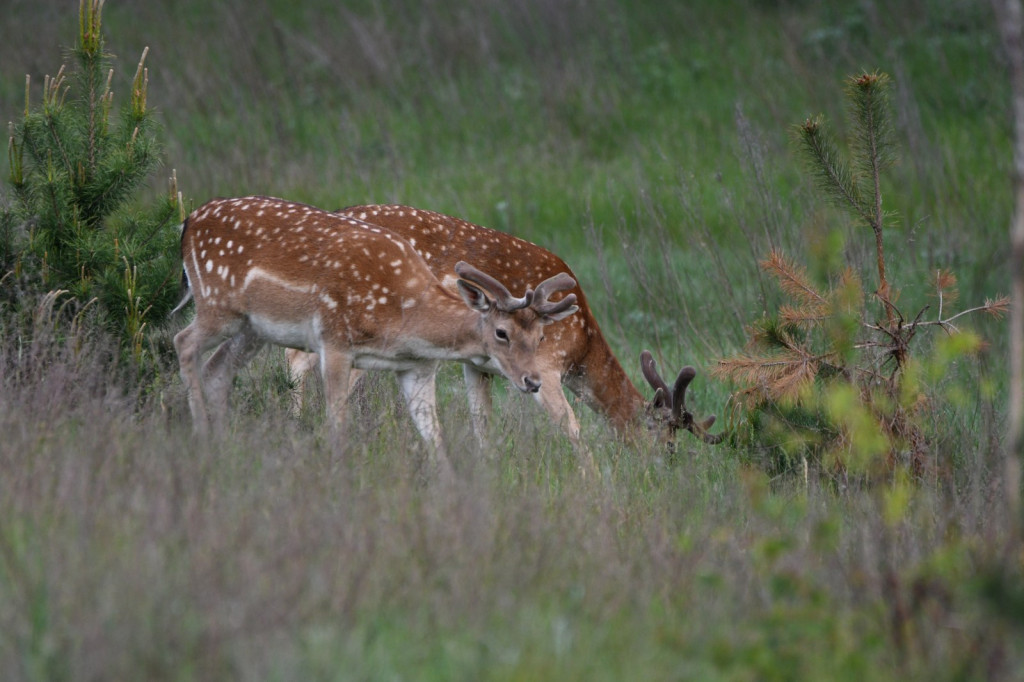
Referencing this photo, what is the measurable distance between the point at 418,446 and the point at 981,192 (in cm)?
905

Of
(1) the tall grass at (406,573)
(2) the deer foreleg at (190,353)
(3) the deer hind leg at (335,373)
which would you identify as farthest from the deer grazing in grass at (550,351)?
(1) the tall grass at (406,573)

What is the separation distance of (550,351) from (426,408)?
155cm

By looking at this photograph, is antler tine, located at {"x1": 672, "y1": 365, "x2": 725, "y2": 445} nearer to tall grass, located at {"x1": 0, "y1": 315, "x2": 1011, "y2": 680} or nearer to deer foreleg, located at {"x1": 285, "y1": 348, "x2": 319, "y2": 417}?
tall grass, located at {"x1": 0, "y1": 315, "x2": 1011, "y2": 680}

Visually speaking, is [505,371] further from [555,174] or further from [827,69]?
[827,69]

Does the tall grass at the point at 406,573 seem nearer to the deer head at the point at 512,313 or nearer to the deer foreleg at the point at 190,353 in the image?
the deer foreleg at the point at 190,353

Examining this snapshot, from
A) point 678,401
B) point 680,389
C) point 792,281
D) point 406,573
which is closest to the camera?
point 406,573

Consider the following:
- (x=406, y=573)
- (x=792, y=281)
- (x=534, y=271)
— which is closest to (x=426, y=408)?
(x=534, y=271)

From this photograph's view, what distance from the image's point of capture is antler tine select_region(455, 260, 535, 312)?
7.25 metres

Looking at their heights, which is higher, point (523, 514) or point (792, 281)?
point (792, 281)

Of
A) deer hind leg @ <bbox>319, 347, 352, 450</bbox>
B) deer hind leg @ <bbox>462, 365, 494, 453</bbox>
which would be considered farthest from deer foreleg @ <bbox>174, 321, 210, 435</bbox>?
deer hind leg @ <bbox>462, 365, 494, 453</bbox>

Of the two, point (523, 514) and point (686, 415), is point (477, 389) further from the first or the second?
point (523, 514)

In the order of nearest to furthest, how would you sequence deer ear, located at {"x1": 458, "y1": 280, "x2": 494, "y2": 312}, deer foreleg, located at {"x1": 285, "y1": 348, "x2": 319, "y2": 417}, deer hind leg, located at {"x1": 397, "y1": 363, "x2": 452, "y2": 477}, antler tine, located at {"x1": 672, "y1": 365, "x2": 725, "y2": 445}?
deer hind leg, located at {"x1": 397, "y1": 363, "x2": 452, "y2": 477} < deer foreleg, located at {"x1": 285, "y1": 348, "x2": 319, "y2": 417} < deer ear, located at {"x1": 458, "y1": 280, "x2": 494, "y2": 312} < antler tine, located at {"x1": 672, "y1": 365, "x2": 725, "y2": 445}

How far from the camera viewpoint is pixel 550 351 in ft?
27.2

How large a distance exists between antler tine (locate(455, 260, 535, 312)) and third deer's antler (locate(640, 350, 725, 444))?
3.58 ft
